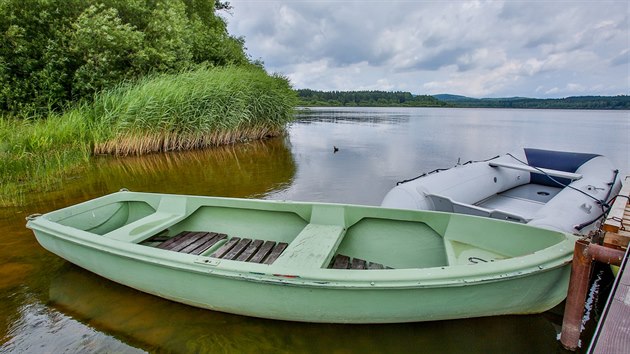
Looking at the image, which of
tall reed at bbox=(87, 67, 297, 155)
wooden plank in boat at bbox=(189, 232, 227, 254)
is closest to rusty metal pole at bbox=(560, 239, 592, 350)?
wooden plank in boat at bbox=(189, 232, 227, 254)

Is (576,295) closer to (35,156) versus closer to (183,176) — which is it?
(183,176)

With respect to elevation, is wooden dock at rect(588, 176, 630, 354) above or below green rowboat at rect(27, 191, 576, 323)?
above

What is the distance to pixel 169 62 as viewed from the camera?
1183 centimetres

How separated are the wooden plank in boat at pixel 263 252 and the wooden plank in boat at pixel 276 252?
2.1 inches

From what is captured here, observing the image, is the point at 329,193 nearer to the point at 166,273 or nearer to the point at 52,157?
the point at 166,273

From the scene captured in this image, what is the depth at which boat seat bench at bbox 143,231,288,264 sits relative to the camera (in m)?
3.26

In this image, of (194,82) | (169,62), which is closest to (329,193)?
(194,82)

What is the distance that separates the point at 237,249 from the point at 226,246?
0.13 meters

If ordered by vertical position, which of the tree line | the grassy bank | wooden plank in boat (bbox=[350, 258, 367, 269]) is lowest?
wooden plank in boat (bbox=[350, 258, 367, 269])

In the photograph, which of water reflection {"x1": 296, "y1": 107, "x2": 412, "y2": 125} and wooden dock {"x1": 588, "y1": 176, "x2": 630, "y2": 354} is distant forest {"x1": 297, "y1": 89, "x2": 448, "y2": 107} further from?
wooden dock {"x1": 588, "y1": 176, "x2": 630, "y2": 354}

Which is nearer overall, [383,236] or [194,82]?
[383,236]

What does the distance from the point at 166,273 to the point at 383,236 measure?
1.92 metres

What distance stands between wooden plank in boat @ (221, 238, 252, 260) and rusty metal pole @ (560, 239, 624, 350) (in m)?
2.62

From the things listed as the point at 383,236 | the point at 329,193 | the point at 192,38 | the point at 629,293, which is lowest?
the point at 329,193
